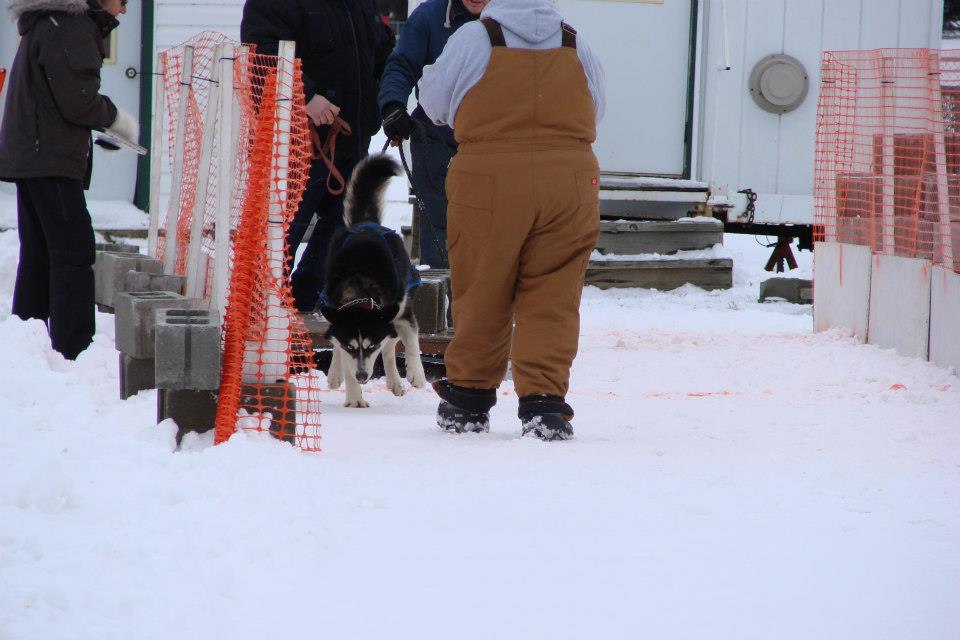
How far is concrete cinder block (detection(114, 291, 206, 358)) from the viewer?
12.0 feet

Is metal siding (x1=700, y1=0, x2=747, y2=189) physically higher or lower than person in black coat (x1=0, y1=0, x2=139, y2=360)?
higher

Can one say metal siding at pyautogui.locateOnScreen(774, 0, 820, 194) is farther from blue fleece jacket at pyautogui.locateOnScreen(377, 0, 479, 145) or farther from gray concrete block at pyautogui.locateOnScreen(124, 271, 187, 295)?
gray concrete block at pyautogui.locateOnScreen(124, 271, 187, 295)

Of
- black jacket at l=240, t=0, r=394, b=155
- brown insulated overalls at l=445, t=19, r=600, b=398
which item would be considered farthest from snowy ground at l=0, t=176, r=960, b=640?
black jacket at l=240, t=0, r=394, b=155

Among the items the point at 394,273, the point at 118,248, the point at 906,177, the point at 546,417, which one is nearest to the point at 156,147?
the point at 118,248

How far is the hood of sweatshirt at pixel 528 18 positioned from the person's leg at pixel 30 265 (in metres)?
2.22

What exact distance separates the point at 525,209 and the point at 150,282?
1.84 meters

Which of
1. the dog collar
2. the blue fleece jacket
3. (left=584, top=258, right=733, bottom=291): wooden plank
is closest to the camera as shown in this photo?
the dog collar

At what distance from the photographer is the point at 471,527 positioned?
8.79 ft

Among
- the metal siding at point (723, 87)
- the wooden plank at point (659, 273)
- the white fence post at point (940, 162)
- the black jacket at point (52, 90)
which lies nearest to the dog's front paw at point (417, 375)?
the black jacket at point (52, 90)

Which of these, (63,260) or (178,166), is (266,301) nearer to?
(63,260)

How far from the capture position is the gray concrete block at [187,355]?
3.25m

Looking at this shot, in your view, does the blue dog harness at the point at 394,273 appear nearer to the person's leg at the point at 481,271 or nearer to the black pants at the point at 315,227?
the black pants at the point at 315,227

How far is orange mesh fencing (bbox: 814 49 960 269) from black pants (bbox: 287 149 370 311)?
9.72 feet

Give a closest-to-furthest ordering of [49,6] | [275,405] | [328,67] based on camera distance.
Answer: [275,405]
[49,6]
[328,67]
